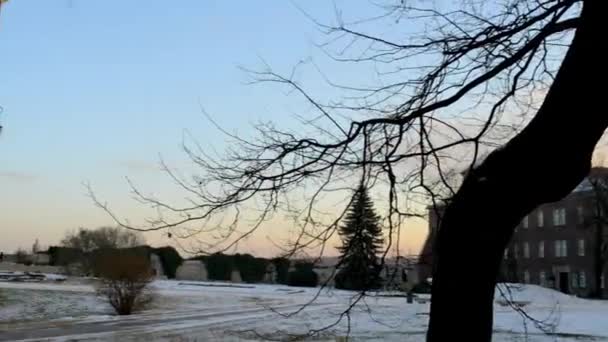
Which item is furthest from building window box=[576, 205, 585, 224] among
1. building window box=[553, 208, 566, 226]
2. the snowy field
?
the snowy field

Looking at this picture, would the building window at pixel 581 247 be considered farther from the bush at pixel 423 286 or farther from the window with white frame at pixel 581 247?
the bush at pixel 423 286

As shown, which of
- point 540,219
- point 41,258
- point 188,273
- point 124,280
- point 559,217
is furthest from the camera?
point 41,258

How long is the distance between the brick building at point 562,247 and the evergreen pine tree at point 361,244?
7828 cm

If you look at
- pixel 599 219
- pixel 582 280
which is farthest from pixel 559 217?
pixel 599 219

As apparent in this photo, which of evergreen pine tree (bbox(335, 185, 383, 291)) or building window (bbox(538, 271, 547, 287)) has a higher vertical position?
building window (bbox(538, 271, 547, 287))

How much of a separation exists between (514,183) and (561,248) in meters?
96.6

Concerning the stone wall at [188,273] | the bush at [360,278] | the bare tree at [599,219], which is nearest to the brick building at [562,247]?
the bare tree at [599,219]

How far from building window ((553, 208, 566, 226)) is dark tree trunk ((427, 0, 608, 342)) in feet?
310

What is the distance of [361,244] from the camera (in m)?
6.37

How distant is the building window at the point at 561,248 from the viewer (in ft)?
313

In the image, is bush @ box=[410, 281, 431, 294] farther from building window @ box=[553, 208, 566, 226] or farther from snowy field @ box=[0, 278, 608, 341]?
building window @ box=[553, 208, 566, 226]


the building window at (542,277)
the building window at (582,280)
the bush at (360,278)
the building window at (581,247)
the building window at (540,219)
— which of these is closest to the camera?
the bush at (360,278)

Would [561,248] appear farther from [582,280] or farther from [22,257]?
[22,257]

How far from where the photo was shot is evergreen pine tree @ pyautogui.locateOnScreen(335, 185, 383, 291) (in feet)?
20.5
